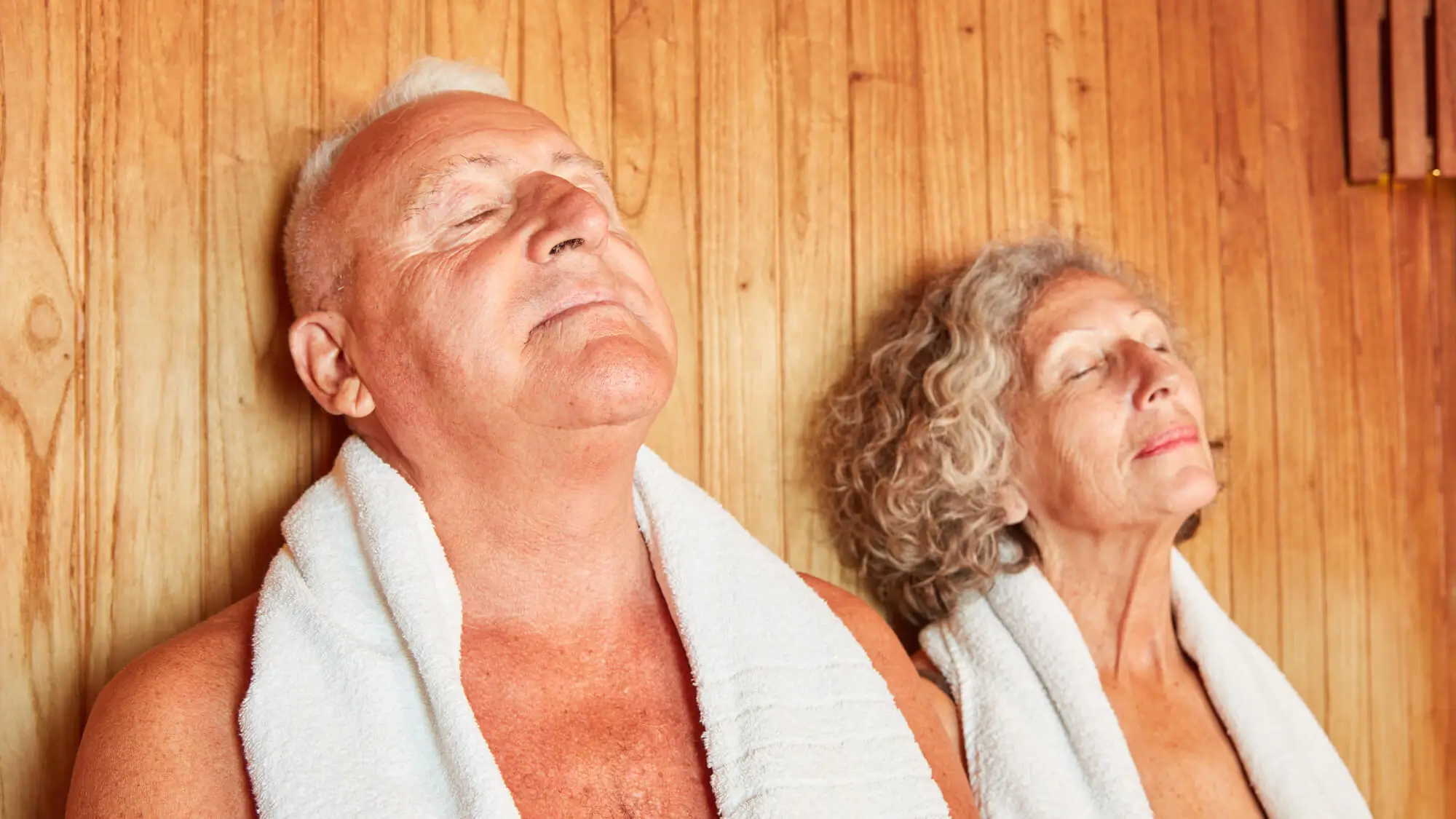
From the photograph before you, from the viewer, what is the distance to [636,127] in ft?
5.98

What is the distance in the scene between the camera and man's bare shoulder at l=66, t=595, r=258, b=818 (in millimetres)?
1170

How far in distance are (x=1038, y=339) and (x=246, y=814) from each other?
1.19 meters

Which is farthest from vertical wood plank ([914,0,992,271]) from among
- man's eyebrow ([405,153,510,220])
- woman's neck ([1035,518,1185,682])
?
man's eyebrow ([405,153,510,220])

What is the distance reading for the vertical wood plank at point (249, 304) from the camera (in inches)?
61.8

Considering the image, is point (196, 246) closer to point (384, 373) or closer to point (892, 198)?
point (384, 373)

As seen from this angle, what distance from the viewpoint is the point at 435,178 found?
141cm

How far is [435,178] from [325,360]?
0.80 feet

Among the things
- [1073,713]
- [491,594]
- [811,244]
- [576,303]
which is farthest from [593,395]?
[1073,713]

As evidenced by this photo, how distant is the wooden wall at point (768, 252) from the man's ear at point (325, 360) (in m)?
0.15

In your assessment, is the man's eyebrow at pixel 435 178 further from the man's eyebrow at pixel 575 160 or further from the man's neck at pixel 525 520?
the man's neck at pixel 525 520

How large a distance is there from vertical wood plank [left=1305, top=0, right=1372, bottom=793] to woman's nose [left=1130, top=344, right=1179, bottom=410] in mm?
714

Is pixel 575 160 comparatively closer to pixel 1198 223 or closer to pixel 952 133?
pixel 952 133

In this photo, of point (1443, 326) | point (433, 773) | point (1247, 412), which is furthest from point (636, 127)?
point (1443, 326)

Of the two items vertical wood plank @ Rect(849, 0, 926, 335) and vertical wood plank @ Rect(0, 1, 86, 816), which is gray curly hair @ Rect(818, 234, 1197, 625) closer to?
vertical wood plank @ Rect(849, 0, 926, 335)
